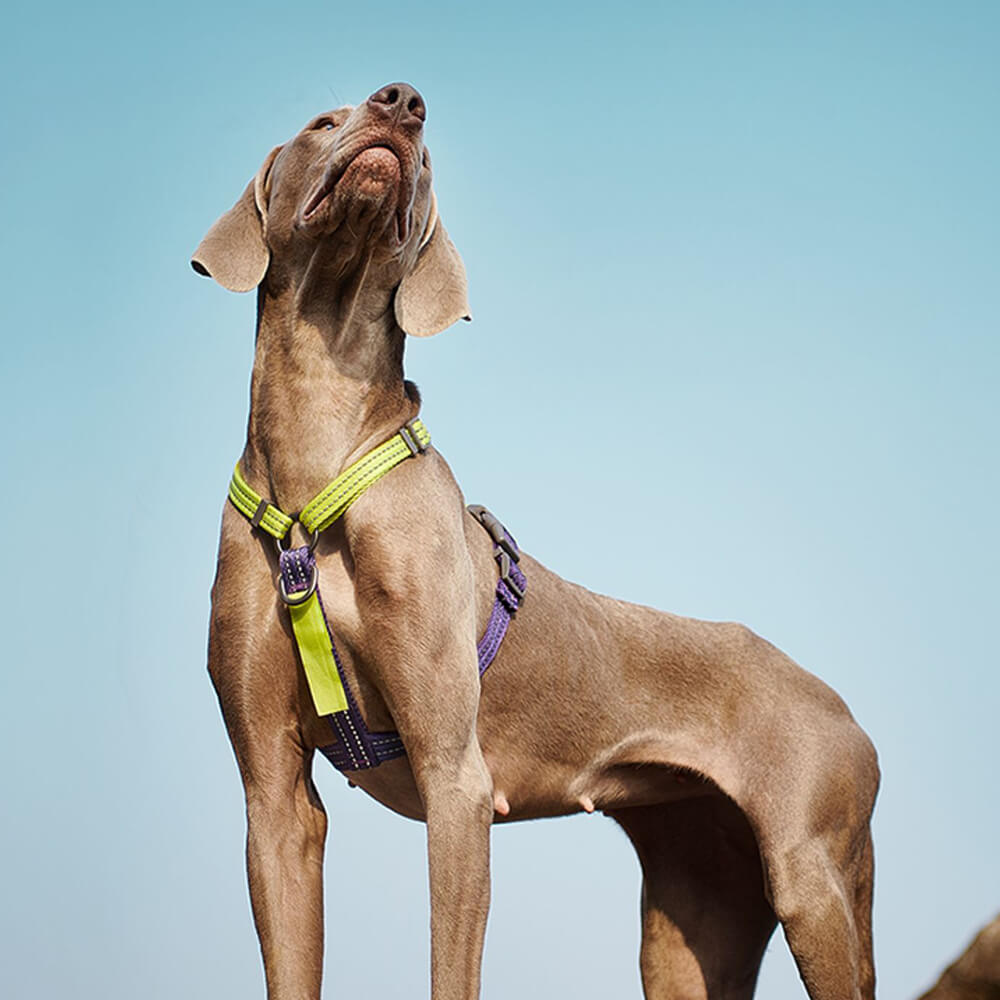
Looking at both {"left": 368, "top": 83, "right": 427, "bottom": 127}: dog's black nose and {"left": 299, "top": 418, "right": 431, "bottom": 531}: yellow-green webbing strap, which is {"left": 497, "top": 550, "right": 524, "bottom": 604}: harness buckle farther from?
{"left": 368, "top": 83, "right": 427, "bottom": 127}: dog's black nose

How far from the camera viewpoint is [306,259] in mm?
4711

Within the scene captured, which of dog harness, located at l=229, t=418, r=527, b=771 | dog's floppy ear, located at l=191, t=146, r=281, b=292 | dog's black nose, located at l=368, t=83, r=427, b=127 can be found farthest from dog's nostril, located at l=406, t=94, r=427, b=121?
dog harness, located at l=229, t=418, r=527, b=771

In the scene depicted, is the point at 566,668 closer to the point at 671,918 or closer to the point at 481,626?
the point at 481,626

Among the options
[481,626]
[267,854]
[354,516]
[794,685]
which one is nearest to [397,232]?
[354,516]

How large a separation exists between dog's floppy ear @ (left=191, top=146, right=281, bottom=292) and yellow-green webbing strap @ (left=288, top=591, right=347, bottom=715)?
1.04 metres

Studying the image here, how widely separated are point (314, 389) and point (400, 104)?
2.99 ft

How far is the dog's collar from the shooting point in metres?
4.56

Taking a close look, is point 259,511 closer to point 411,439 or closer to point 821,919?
point 411,439

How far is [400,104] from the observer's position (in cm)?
454

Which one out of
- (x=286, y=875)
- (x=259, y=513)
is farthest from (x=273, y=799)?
(x=259, y=513)

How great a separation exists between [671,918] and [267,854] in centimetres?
247

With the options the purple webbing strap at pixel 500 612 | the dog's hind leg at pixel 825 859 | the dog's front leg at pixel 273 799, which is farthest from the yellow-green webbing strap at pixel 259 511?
the dog's hind leg at pixel 825 859

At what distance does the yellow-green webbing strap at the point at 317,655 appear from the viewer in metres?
4.46

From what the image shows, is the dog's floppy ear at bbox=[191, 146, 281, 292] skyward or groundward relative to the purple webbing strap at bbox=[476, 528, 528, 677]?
skyward
